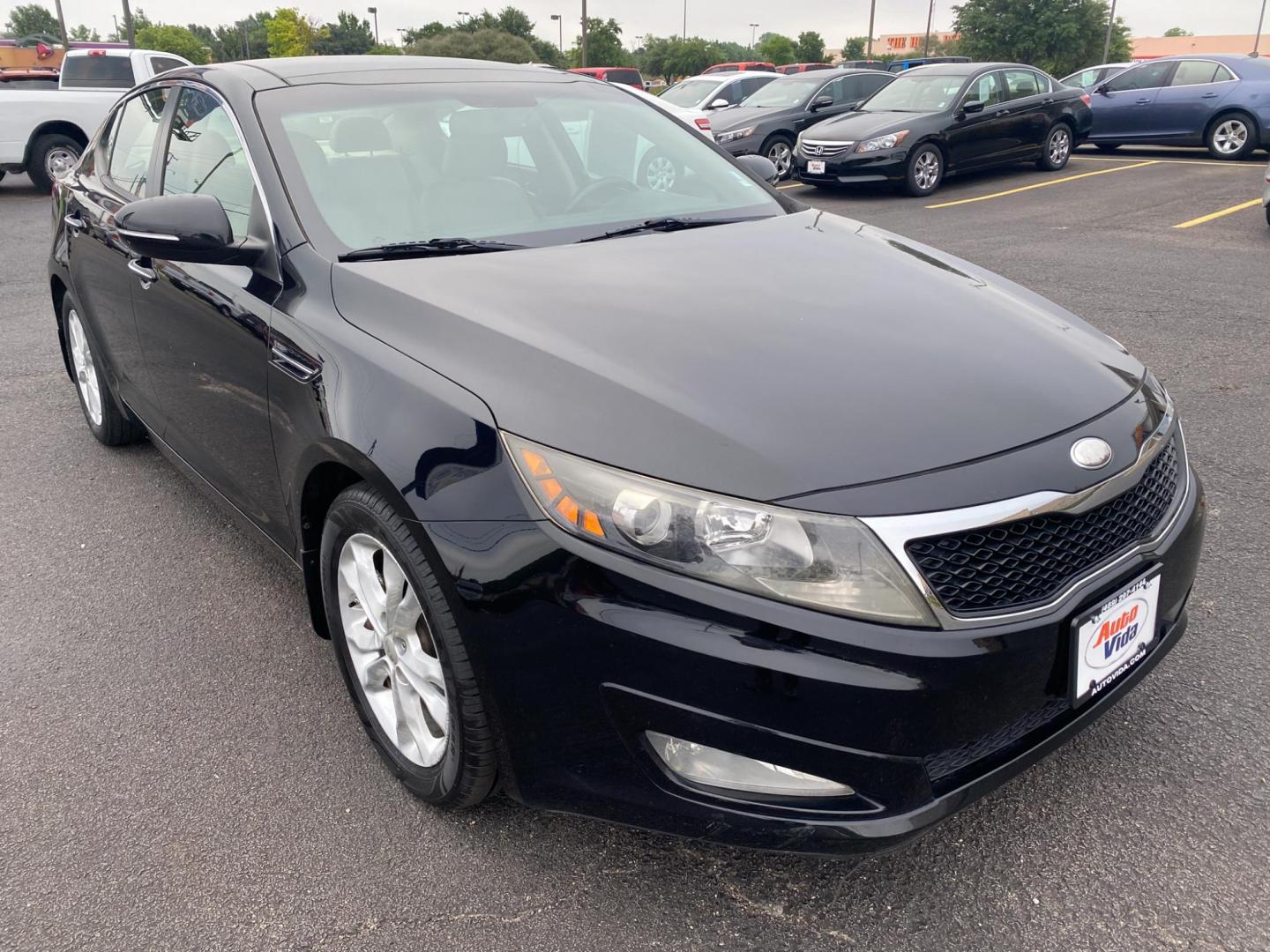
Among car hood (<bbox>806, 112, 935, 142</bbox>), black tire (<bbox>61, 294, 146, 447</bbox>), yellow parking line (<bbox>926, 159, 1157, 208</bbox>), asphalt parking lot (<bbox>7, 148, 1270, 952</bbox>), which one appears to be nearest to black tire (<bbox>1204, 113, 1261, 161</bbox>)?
yellow parking line (<bbox>926, 159, 1157, 208</bbox>)

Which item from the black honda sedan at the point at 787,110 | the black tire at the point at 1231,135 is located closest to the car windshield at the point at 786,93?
the black honda sedan at the point at 787,110

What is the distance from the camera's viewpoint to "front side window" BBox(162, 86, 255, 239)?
282 cm

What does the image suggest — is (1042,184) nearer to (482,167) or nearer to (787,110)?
(787,110)

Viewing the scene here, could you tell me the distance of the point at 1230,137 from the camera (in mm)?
14234

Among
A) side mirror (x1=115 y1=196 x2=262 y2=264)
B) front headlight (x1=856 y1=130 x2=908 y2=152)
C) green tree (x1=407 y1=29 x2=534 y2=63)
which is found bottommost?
Answer: front headlight (x1=856 y1=130 x2=908 y2=152)

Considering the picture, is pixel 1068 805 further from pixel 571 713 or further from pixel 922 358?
pixel 571 713

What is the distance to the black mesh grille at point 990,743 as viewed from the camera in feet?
5.87

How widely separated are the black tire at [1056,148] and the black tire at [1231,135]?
2.03 meters

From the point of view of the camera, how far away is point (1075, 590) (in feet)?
6.04

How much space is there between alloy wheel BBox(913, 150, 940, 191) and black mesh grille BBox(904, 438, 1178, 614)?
36.1 feet

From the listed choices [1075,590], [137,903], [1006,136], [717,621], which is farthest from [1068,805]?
[1006,136]

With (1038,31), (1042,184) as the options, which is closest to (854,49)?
(1038,31)

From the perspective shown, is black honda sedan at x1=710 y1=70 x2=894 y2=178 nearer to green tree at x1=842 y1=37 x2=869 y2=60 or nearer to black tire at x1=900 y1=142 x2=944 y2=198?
black tire at x1=900 y1=142 x2=944 y2=198

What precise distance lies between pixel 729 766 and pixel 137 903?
124 centimetres
